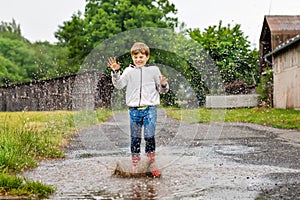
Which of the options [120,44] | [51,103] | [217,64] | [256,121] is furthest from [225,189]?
[217,64]

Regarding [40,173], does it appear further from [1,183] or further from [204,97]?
[204,97]

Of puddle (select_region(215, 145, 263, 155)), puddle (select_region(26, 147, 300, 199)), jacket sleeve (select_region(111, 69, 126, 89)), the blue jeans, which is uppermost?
jacket sleeve (select_region(111, 69, 126, 89))

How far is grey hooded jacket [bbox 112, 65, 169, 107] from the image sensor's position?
232 inches

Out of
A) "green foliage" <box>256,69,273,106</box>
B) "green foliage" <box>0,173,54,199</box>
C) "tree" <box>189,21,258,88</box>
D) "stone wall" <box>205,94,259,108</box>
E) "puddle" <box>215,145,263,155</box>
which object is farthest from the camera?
"tree" <box>189,21,258,88</box>

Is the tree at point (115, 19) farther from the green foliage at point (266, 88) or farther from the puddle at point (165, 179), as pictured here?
the puddle at point (165, 179)

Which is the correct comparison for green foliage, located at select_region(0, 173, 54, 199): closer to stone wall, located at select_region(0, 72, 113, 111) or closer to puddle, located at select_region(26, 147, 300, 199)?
puddle, located at select_region(26, 147, 300, 199)

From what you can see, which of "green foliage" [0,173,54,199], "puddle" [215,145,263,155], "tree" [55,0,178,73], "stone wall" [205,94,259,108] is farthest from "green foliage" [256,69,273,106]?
"green foliage" [0,173,54,199]

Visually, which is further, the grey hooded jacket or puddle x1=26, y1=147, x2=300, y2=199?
the grey hooded jacket

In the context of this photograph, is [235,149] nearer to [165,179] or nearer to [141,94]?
[141,94]

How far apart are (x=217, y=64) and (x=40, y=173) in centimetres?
2694

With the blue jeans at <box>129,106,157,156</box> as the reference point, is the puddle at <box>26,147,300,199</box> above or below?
below

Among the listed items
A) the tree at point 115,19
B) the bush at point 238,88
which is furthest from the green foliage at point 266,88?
the tree at point 115,19

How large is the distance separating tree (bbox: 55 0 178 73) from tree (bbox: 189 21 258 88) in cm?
269

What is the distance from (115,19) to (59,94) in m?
7.86
